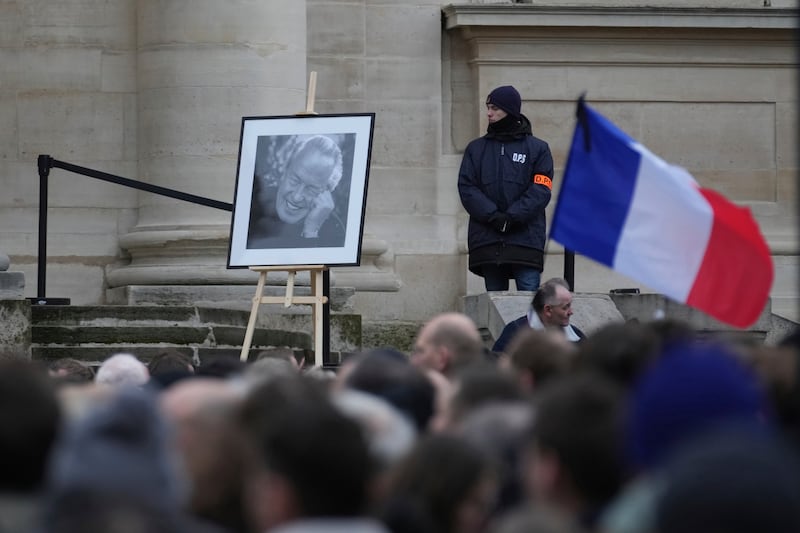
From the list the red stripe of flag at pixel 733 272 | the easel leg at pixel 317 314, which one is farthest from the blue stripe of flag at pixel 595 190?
the easel leg at pixel 317 314

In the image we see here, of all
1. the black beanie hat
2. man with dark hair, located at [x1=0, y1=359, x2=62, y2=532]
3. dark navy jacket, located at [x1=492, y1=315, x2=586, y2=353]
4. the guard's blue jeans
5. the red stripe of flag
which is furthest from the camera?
the guard's blue jeans

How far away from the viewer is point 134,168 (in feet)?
45.1

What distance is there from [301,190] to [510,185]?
4.61 feet

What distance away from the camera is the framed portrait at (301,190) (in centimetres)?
1116

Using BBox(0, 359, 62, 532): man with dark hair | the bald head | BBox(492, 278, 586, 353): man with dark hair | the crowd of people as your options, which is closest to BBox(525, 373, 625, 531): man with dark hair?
the crowd of people

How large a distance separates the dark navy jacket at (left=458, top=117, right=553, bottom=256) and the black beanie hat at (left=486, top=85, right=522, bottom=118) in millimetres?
275

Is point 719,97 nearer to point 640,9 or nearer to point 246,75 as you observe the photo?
point 640,9

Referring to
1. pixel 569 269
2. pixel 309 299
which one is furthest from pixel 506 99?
pixel 309 299

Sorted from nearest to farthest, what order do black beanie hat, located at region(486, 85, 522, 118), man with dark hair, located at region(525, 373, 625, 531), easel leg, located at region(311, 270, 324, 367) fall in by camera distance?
man with dark hair, located at region(525, 373, 625, 531), easel leg, located at region(311, 270, 324, 367), black beanie hat, located at region(486, 85, 522, 118)

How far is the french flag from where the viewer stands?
7.47 meters

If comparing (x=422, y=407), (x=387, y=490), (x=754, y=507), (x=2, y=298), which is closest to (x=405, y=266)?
(x=2, y=298)

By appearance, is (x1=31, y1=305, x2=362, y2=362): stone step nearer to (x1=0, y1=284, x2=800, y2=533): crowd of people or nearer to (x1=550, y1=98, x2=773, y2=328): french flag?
(x1=550, y1=98, x2=773, y2=328): french flag

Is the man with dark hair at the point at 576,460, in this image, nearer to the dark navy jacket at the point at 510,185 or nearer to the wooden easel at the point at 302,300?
the wooden easel at the point at 302,300

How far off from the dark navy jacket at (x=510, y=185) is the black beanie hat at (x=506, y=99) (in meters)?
0.28
